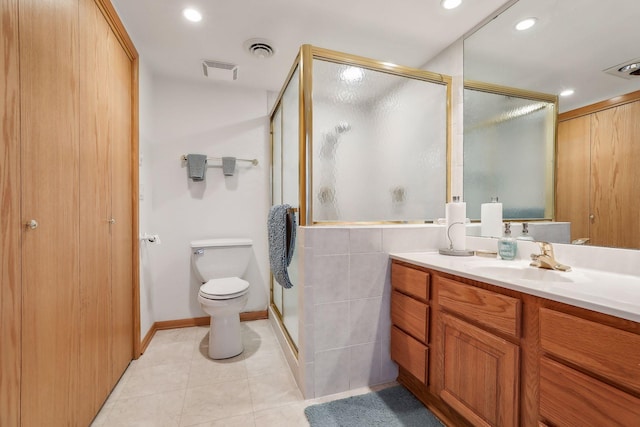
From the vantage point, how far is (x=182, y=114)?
2.46 m

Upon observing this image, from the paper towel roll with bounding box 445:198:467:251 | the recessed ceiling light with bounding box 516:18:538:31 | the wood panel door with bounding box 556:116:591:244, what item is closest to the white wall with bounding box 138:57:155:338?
the paper towel roll with bounding box 445:198:467:251

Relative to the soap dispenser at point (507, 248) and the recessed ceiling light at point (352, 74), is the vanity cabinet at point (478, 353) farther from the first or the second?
the recessed ceiling light at point (352, 74)

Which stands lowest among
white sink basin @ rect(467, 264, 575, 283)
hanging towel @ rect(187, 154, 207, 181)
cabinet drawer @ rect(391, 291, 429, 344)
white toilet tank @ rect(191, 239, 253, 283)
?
cabinet drawer @ rect(391, 291, 429, 344)

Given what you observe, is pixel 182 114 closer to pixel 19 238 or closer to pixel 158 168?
pixel 158 168

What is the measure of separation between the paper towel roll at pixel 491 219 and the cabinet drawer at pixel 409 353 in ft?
2.56

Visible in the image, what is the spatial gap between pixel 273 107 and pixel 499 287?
2.29m

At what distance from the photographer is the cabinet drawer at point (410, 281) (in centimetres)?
137

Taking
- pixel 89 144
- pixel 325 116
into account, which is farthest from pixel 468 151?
pixel 89 144

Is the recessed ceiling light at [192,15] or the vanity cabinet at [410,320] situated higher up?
the recessed ceiling light at [192,15]

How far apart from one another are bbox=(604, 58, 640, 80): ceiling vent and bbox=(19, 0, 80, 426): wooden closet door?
2.20 meters

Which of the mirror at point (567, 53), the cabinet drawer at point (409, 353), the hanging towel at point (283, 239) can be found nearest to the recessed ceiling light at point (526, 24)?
the mirror at point (567, 53)

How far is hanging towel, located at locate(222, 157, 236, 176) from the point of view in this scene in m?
2.48

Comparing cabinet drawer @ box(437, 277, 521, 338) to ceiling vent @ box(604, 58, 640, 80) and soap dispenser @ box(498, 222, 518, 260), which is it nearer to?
soap dispenser @ box(498, 222, 518, 260)

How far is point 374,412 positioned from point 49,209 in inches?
67.2
